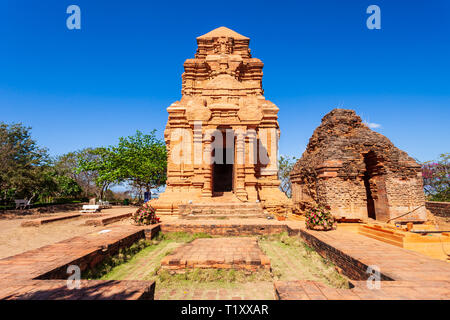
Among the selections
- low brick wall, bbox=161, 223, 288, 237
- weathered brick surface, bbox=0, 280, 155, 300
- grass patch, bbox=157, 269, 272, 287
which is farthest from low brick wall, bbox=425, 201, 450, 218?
weathered brick surface, bbox=0, 280, 155, 300

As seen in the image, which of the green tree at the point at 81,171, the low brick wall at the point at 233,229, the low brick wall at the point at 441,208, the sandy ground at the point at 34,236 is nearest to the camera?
the sandy ground at the point at 34,236

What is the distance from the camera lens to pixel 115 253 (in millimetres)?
5504

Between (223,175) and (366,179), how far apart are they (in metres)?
10.1

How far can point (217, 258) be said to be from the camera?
4.77 meters

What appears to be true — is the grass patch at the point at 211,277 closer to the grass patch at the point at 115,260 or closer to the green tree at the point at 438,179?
the grass patch at the point at 115,260

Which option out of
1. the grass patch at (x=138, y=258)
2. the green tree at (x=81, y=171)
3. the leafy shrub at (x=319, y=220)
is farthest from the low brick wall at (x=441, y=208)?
the green tree at (x=81, y=171)

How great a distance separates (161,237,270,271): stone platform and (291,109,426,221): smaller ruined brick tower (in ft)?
23.3

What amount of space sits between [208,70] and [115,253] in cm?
1560

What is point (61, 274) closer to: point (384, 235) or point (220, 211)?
point (220, 211)

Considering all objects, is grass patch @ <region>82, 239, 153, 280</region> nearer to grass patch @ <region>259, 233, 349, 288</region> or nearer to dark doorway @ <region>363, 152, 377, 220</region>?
grass patch @ <region>259, 233, 349, 288</region>

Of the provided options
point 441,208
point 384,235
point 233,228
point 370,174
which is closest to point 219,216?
point 233,228

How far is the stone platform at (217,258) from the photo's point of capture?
15.1 feet

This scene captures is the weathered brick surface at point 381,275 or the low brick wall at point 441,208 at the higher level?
the weathered brick surface at point 381,275

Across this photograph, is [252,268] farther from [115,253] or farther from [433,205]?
[433,205]
